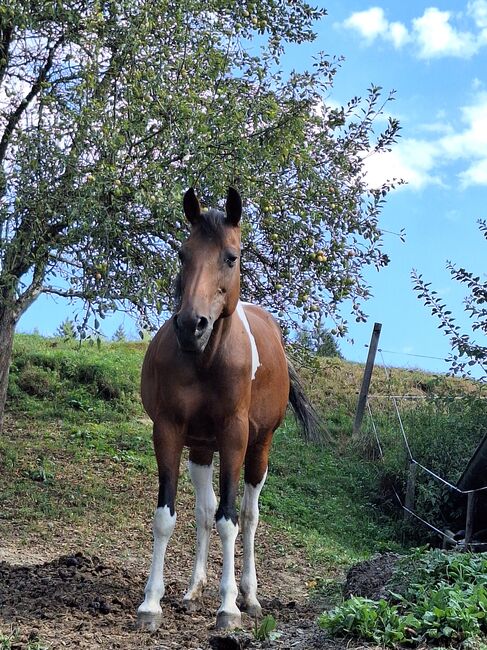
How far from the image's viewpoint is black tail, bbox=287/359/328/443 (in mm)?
8195

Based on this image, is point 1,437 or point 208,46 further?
point 1,437

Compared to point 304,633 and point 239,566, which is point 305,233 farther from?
point 304,633

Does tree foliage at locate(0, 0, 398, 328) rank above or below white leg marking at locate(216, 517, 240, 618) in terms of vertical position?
above

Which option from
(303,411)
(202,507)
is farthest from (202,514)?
(303,411)

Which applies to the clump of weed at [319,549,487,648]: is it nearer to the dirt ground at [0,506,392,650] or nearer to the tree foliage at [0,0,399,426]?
the dirt ground at [0,506,392,650]

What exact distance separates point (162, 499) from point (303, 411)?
324 cm

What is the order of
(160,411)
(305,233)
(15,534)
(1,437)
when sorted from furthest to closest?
1. (1,437)
2. (305,233)
3. (15,534)
4. (160,411)

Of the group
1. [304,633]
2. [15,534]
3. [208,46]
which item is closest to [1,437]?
[15,534]

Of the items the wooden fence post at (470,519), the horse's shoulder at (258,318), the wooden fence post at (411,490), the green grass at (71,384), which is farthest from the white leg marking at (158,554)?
the green grass at (71,384)

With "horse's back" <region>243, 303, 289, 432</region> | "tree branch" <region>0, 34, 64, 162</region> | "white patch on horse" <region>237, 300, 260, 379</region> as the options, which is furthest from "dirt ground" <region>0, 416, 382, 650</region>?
"tree branch" <region>0, 34, 64, 162</region>

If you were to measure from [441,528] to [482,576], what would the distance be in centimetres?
706

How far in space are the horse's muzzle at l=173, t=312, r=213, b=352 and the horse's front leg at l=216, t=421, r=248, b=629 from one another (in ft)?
2.48

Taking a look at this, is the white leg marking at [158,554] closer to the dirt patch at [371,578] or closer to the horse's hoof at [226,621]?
the horse's hoof at [226,621]

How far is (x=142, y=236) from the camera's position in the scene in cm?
891
